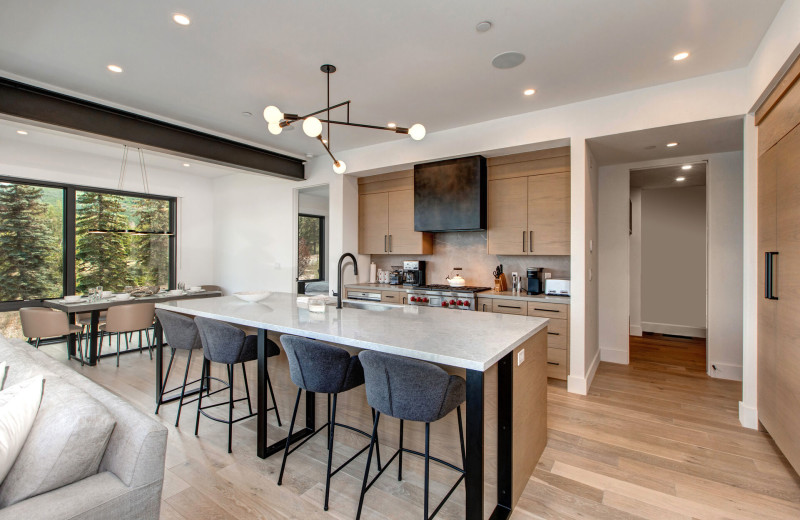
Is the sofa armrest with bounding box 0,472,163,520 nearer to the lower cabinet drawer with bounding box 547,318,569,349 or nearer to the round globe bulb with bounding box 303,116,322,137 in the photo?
the round globe bulb with bounding box 303,116,322,137

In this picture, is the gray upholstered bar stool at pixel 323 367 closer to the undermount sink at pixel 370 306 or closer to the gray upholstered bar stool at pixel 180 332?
the undermount sink at pixel 370 306

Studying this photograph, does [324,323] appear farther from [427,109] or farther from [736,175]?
[736,175]

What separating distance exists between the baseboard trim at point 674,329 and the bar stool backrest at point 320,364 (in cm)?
611

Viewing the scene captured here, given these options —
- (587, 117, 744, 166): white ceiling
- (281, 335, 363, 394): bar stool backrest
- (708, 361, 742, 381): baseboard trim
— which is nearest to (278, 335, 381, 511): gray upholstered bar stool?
(281, 335, 363, 394): bar stool backrest

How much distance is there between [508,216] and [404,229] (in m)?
1.43

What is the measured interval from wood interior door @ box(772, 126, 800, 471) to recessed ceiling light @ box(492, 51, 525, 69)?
167 centimetres

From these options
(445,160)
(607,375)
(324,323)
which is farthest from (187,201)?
(607,375)

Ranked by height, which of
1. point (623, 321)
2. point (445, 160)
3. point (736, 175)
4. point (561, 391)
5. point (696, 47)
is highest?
point (696, 47)

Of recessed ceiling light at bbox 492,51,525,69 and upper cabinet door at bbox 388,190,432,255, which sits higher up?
recessed ceiling light at bbox 492,51,525,69

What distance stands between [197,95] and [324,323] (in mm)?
2605

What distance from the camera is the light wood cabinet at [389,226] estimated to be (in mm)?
5043

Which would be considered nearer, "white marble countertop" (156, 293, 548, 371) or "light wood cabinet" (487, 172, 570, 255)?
"white marble countertop" (156, 293, 548, 371)

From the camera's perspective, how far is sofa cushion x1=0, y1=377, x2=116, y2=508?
1.11 metres

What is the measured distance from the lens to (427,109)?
Result: 3.75m
